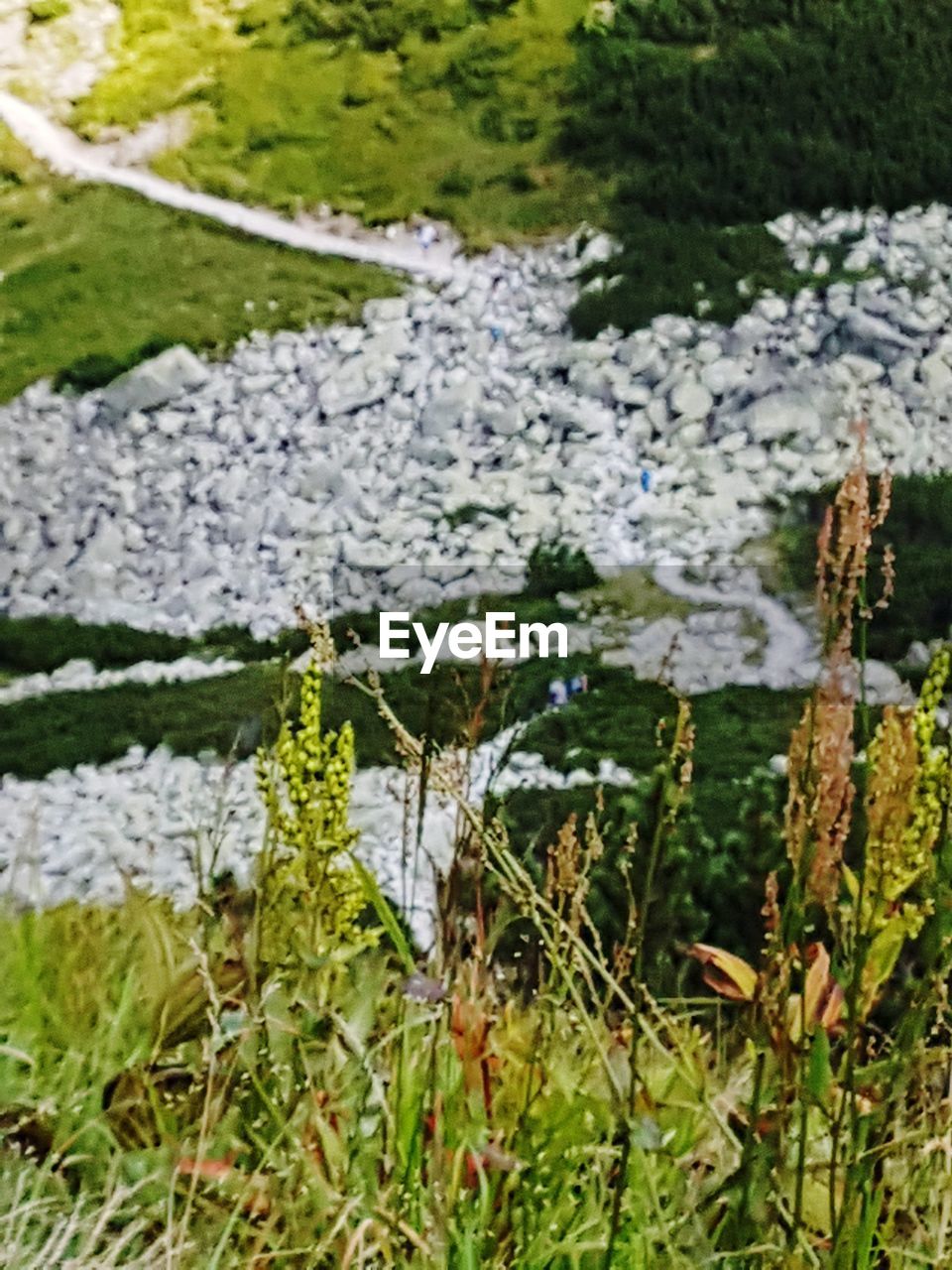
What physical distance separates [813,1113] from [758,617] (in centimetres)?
75

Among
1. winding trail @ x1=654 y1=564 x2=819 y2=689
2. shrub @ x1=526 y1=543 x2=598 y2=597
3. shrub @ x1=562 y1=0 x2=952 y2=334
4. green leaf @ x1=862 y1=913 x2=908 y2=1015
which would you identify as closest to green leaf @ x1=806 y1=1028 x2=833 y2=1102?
green leaf @ x1=862 y1=913 x2=908 y2=1015

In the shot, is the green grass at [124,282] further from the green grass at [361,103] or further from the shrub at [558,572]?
the shrub at [558,572]

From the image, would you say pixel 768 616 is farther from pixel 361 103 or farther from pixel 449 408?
pixel 361 103

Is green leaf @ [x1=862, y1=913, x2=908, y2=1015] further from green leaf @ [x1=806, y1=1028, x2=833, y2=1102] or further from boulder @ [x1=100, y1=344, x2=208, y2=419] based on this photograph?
boulder @ [x1=100, y1=344, x2=208, y2=419]

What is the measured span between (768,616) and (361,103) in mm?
904

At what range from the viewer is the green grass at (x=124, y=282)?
1772 millimetres

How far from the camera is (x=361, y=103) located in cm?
184

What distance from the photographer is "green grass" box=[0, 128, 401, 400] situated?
1.77 m

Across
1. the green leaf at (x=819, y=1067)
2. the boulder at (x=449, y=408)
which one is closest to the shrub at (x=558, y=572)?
the boulder at (x=449, y=408)

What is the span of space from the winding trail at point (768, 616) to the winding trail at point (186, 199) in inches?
21.5

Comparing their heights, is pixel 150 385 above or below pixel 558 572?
above

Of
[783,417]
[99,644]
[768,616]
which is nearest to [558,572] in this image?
[768,616]

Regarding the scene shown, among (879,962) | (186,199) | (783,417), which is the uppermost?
(186,199)

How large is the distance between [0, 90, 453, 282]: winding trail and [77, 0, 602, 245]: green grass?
25 millimetres
